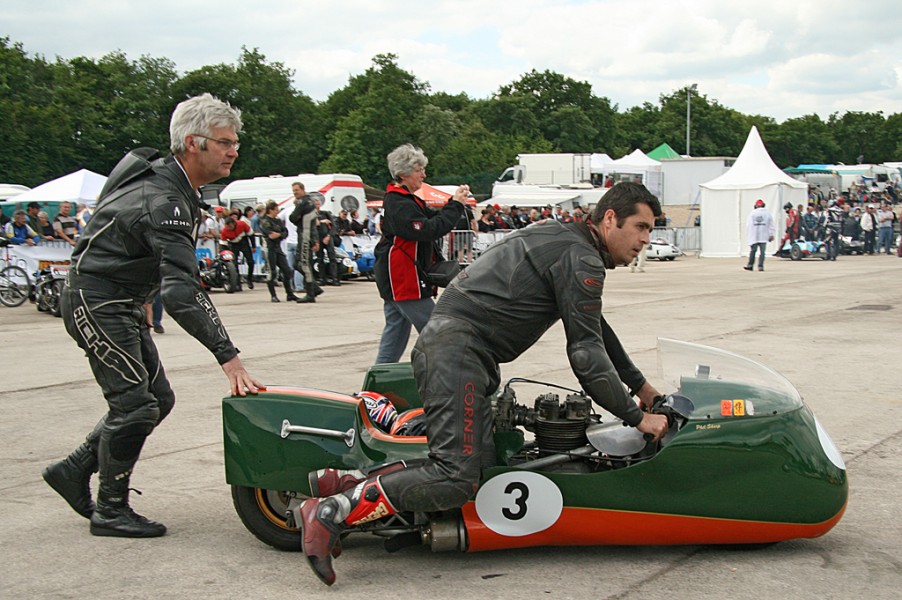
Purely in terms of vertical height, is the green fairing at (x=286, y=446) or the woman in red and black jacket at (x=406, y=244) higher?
the woman in red and black jacket at (x=406, y=244)

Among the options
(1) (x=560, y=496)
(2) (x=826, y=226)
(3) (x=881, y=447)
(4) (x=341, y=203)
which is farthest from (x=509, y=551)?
(2) (x=826, y=226)

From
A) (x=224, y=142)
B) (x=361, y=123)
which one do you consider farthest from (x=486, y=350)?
(x=361, y=123)

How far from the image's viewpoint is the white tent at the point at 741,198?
30531 mm

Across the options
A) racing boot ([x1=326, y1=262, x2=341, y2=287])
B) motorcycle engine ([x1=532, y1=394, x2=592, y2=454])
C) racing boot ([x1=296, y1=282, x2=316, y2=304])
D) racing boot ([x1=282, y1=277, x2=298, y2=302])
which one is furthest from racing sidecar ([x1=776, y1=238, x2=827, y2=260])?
motorcycle engine ([x1=532, y1=394, x2=592, y2=454])

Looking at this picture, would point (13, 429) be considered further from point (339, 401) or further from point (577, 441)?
point (577, 441)

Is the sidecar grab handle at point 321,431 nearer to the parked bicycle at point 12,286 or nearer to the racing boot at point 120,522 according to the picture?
the racing boot at point 120,522

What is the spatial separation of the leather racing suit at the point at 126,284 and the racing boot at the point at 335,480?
62 cm

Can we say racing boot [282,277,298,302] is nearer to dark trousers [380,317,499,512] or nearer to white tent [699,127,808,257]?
dark trousers [380,317,499,512]

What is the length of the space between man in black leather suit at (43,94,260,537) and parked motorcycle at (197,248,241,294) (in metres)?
15.0

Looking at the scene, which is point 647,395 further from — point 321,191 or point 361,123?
point 361,123

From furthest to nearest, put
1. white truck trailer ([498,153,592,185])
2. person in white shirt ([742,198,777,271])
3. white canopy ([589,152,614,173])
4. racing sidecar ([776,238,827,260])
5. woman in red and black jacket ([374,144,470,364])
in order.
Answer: white canopy ([589,152,614,173])
white truck trailer ([498,153,592,185])
racing sidecar ([776,238,827,260])
person in white shirt ([742,198,777,271])
woman in red and black jacket ([374,144,470,364])

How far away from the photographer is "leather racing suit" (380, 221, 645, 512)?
146 inches

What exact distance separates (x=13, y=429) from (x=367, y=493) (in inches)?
153

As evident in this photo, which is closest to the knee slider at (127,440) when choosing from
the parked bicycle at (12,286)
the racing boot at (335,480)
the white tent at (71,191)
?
the racing boot at (335,480)
